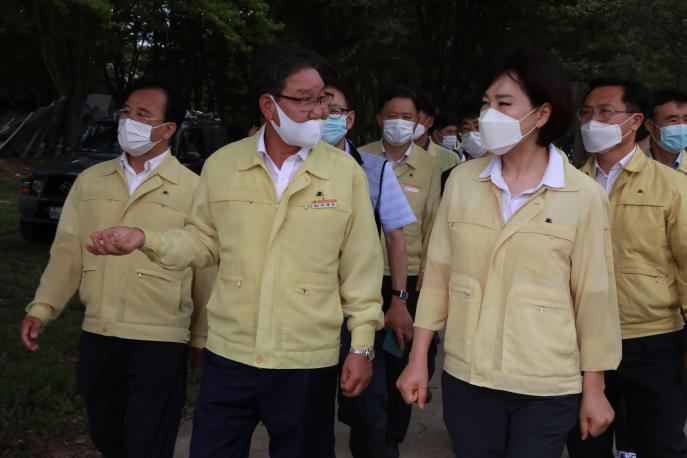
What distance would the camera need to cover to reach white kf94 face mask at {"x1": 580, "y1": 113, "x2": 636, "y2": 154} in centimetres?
394

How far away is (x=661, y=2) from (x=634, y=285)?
14.6 m

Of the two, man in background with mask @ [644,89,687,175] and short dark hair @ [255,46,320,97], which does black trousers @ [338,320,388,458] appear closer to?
short dark hair @ [255,46,320,97]

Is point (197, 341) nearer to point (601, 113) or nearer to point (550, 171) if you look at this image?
point (550, 171)

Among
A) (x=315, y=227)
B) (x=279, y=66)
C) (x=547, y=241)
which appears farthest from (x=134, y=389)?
(x=547, y=241)

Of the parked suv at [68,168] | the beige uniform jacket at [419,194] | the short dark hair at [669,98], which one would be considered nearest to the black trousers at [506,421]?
the beige uniform jacket at [419,194]

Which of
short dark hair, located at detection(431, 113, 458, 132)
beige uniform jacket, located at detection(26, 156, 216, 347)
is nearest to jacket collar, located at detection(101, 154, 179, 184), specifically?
beige uniform jacket, located at detection(26, 156, 216, 347)

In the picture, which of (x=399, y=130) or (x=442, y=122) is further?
(x=442, y=122)

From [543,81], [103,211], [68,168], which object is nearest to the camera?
[543,81]

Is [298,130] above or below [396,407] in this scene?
above

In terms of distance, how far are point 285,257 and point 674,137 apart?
3112mm

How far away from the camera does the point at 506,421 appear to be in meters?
2.85

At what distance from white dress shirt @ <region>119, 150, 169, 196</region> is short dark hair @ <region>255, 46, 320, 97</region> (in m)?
0.93

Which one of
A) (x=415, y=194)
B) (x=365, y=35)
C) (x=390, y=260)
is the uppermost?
(x=365, y=35)

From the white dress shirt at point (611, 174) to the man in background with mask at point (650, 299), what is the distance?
0.03m
